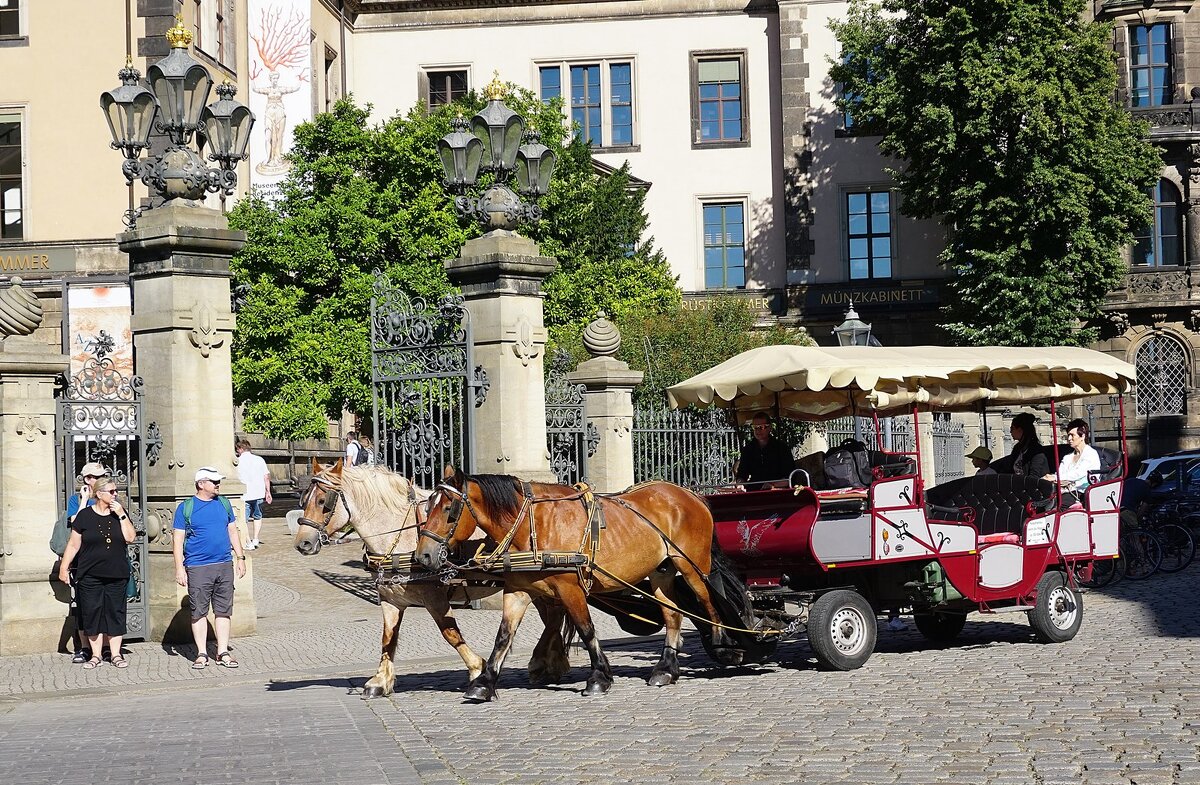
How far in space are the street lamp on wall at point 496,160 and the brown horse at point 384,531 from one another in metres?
5.97

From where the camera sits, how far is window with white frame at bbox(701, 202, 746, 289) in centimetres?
4981

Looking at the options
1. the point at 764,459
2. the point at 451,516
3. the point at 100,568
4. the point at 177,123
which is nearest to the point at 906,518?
the point at 764,459

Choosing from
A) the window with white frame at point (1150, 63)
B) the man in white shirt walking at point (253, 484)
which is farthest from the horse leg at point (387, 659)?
the window with white frame at point (1150, 63)

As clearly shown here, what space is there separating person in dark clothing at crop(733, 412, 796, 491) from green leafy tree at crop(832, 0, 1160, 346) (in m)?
30.1

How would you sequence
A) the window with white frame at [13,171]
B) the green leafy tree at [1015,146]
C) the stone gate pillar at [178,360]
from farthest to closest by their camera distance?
the green leafy tree at [1015,146] → the window with white frame at [13,171] → the stone gate pillar at [178,360]

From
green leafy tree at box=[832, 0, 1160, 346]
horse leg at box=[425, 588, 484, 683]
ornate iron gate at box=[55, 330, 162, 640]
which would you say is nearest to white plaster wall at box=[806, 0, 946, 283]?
green leafy tree at box=[832, 0, 1160, 346]

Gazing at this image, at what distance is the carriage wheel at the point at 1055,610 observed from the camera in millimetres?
13438

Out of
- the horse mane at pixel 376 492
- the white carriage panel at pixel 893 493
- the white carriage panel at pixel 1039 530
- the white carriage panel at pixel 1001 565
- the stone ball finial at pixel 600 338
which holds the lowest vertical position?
the white carriage panel at pixel 1001 565

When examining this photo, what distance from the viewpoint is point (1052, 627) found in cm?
1351

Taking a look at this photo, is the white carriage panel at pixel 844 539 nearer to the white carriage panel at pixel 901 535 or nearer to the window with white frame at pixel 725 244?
the white carriage panel at pixel 901 535

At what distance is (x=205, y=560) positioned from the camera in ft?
45.2

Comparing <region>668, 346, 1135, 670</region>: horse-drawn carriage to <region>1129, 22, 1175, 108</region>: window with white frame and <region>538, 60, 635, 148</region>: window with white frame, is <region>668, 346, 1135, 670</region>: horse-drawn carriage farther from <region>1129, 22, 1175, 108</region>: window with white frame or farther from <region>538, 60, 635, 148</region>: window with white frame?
<region>1129, 22, 1175, 108</region>: window with white frame

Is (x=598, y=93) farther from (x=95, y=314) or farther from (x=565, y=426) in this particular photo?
(x=565, y=426)

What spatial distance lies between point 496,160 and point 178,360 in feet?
13.0
